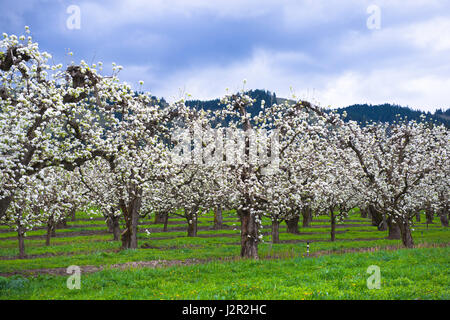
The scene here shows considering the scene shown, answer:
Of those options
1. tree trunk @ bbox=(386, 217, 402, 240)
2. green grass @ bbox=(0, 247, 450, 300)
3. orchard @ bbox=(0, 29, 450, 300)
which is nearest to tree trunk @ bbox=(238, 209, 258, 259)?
orchard @ bbox=(0, 29, 450, 300)

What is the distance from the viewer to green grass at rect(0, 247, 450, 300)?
11189 millimetres

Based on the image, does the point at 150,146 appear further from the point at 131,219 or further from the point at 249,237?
the point at 131,219

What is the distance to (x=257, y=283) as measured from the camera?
12.8 meters

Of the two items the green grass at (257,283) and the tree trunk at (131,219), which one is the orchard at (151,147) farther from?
the green grass at (257,283)

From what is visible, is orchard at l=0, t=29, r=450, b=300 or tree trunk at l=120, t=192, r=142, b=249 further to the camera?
tree trunk at l=120, t=192, r=142, b=249

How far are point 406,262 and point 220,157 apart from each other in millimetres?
12051

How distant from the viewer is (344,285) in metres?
12.2

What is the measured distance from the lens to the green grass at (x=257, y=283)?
11189 mm

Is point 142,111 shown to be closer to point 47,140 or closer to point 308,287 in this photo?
point 47,140

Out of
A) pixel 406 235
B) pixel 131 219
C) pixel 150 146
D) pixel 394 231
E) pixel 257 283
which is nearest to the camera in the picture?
pixel 257 283

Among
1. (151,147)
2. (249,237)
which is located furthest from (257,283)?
(151,147)

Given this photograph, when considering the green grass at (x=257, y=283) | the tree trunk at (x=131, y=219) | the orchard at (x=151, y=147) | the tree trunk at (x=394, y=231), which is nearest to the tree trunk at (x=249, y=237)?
the orchard at (x=151, y=147)

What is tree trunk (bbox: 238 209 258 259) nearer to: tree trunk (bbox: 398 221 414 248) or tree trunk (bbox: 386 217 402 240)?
tree trunk (bbox: 398 221 414 248)

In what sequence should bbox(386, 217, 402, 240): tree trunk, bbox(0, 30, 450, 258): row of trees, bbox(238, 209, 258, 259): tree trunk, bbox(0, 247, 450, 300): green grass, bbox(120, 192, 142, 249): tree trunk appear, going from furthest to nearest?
bbox(386, 217, 402, 240): tree trunk
bbox(120, 192, 142, 249): tree trunk
bbox(238, 209, 258, 259): tree trunk
bbox(0, 30, 450, 258): row of trees
bbox(0, 247, 450, 300): green grass
